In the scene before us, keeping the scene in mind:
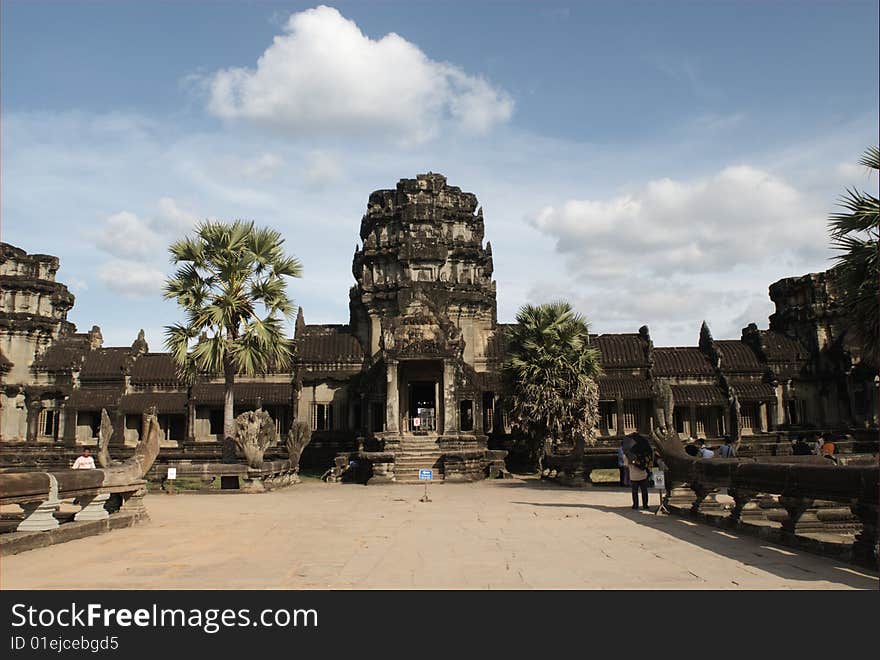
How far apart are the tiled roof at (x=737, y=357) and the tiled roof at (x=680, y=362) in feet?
3.02

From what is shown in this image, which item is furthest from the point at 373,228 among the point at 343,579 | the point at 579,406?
the point at 343,579

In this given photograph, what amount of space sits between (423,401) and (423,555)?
2738cm

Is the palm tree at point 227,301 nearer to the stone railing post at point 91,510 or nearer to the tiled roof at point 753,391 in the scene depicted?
the stone railing post at point 91,510

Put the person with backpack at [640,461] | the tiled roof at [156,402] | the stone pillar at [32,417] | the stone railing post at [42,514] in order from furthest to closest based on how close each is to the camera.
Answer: the stone pillar at [32,417] → the tiled roof at [156,402] → the person with backpack at [640,461] → the stone railing post at [42,514]

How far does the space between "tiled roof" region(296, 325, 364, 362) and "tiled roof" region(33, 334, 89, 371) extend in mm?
12425

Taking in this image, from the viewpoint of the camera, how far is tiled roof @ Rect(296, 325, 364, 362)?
37094 millimetres

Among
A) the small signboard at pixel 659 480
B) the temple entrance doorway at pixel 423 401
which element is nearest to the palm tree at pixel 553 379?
the temple entrance doorway at pixel 423 401

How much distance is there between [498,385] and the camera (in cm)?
3506

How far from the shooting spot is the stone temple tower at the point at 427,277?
32625mm

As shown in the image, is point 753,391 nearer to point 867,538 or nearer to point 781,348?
point 781,348

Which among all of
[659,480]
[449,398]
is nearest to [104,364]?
[449,398]

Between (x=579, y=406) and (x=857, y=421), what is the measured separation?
19236mm

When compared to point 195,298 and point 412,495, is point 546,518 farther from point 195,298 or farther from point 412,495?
point 195,298

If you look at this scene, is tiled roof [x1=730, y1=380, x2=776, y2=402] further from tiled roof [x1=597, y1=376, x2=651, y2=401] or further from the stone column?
the stone column
